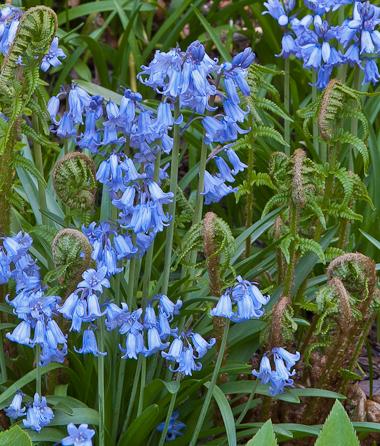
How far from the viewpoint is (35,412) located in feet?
9.02

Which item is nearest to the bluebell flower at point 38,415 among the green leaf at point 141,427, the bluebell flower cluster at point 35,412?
the bluebell flower cluster at point 35,412

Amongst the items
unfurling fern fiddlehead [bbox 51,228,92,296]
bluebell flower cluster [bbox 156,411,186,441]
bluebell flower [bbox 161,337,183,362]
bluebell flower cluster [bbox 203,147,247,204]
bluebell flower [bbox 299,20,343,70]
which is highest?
bluebell flower [bbox 299,20,343,70]

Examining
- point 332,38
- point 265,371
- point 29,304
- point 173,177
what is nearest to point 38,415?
point 29,304

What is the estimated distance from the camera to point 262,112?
4.18 meters

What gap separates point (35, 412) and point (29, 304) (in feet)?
1.29

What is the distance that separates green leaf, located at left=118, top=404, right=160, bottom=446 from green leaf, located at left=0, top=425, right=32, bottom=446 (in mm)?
655

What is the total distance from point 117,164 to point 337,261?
31.4 inches

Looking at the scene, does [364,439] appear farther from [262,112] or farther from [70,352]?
[262,112]

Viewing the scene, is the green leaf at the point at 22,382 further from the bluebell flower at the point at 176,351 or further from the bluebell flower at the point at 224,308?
the bluebell flower at the point at 224,308

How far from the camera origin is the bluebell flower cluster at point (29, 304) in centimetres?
256

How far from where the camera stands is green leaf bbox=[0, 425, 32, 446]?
219cm

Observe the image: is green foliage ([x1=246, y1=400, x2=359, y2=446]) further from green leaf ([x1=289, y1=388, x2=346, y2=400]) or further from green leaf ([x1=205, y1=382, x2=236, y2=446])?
green leaf ([x1=289, y1=388, x2=346, y2=400])

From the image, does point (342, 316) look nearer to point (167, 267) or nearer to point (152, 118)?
point (167, 267)

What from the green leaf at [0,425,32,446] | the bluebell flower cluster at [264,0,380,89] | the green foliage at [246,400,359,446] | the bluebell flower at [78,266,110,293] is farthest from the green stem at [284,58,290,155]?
the green leaf at [0,425,32,446]
